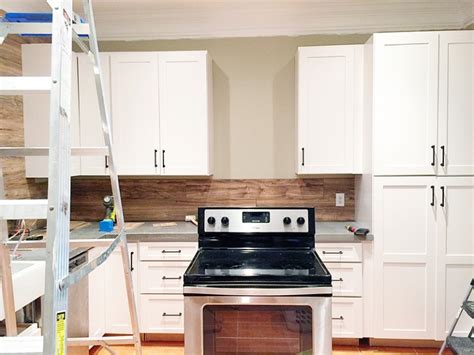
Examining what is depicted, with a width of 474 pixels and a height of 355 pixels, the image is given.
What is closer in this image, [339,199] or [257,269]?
[257,269]

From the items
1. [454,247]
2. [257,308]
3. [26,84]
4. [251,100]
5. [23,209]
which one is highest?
[251,100]

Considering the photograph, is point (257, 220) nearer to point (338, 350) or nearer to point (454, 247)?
point (338, 350)

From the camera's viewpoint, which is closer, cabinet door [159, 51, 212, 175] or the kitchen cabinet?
the kitchen cabinet

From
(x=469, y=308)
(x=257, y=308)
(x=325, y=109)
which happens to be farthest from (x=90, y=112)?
(x=469, y=308)

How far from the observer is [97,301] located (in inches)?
113

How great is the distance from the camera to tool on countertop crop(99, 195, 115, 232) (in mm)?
2955

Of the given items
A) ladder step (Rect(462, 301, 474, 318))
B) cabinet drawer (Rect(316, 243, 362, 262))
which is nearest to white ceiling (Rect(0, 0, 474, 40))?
cabinet drawer (Rect(316, 243, 362, 262))

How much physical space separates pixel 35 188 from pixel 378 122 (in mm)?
2650

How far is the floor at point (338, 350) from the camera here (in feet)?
9.27

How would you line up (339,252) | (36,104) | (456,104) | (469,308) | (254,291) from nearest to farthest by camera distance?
(254,291), (469,308), (456,104), (339,252), (36,104)

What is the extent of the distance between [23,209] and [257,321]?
53.6 inches

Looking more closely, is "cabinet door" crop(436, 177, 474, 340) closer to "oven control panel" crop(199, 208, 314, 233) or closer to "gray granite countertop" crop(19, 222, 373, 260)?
"gray granite countertop" crop(19, 222, 373, 260)

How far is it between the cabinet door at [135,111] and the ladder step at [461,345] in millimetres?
2315

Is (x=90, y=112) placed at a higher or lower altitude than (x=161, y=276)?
higher
